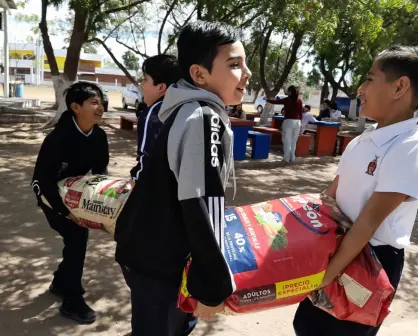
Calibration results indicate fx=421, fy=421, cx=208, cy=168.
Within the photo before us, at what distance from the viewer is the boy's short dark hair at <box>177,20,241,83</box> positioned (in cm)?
124

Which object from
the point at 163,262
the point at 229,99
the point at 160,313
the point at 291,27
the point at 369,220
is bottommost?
the point at 160,313

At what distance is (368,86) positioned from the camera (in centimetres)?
140

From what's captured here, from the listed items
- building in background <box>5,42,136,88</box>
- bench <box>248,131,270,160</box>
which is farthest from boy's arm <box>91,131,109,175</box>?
building in background <box>5,42,136,88</box>

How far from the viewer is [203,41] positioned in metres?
1.24

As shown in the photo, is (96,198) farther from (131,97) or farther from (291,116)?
(131,97)

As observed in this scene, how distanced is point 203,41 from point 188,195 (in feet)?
1.53

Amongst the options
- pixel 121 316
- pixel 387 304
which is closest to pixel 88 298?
pixel 121 316

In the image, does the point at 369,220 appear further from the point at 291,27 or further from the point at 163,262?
the point at 291,27

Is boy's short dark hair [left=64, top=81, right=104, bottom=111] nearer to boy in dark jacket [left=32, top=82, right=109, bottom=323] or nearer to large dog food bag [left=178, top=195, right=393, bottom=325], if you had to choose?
boy in dark jacket [left=32, top=82, right=109, bottom=323]

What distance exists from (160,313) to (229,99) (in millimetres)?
703

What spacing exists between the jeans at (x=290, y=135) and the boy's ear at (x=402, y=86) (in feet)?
23.0

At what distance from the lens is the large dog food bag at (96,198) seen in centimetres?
218

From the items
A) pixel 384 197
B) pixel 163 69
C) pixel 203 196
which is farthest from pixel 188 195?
pixel 163 69

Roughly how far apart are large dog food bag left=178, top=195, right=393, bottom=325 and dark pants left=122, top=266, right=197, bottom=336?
3.0 inches
